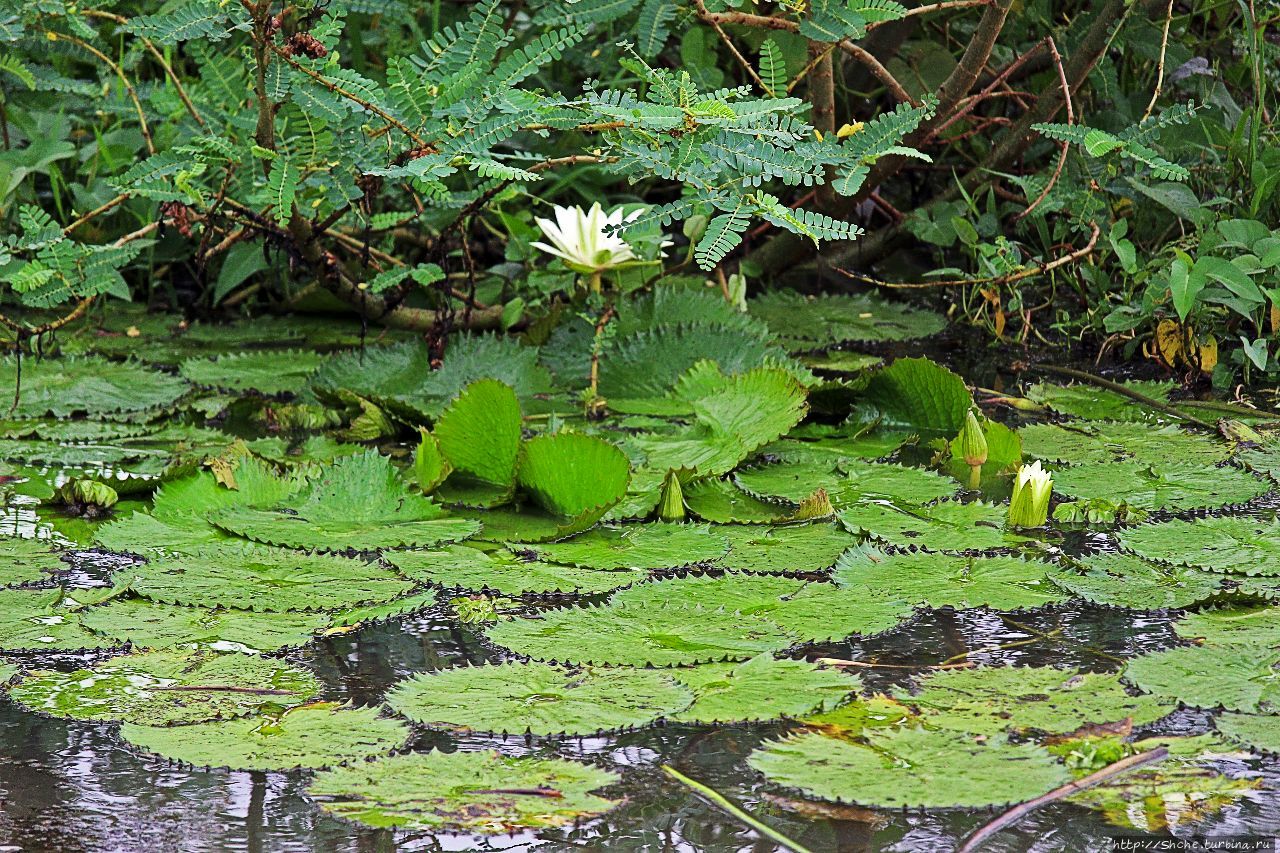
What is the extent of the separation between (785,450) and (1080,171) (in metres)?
1.29

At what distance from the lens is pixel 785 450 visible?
2.25 metres

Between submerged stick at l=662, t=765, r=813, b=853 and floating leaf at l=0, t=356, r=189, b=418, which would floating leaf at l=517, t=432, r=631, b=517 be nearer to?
submerged stick at l=662, t=765, r=813, b=853

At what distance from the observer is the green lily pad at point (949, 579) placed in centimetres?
160

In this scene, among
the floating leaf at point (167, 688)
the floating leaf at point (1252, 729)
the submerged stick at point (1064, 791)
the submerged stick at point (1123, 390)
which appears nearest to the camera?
the submerged stick at point (1064, 791)

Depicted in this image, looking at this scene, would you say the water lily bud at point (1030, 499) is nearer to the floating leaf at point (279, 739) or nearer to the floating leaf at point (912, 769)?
the floating leaf at point (912, 769)

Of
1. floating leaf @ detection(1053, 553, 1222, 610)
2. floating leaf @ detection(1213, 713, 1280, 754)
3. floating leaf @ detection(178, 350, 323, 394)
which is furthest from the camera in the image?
floating leaf @ detection(178, 350, 323, 394)

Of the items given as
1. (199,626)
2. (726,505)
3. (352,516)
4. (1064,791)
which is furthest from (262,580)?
(1064,791)

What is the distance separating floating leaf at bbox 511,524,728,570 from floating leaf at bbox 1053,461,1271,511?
0.59 metres

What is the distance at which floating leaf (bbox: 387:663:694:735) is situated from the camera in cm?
129

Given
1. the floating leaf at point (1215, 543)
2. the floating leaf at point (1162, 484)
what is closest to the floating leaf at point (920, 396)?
the floating leaf at point (1162, 484)

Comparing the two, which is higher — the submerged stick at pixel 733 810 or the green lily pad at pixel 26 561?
the submerged stick at pixel 733 810

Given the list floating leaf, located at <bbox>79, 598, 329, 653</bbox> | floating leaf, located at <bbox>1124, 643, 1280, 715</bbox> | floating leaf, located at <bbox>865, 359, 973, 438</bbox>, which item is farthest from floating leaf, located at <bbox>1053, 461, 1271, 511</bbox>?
floating leaf, located at <bbox>79, 598, 329, 653</bbox>

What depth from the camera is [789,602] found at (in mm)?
1601

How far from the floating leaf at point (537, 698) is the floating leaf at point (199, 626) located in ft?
0.67
